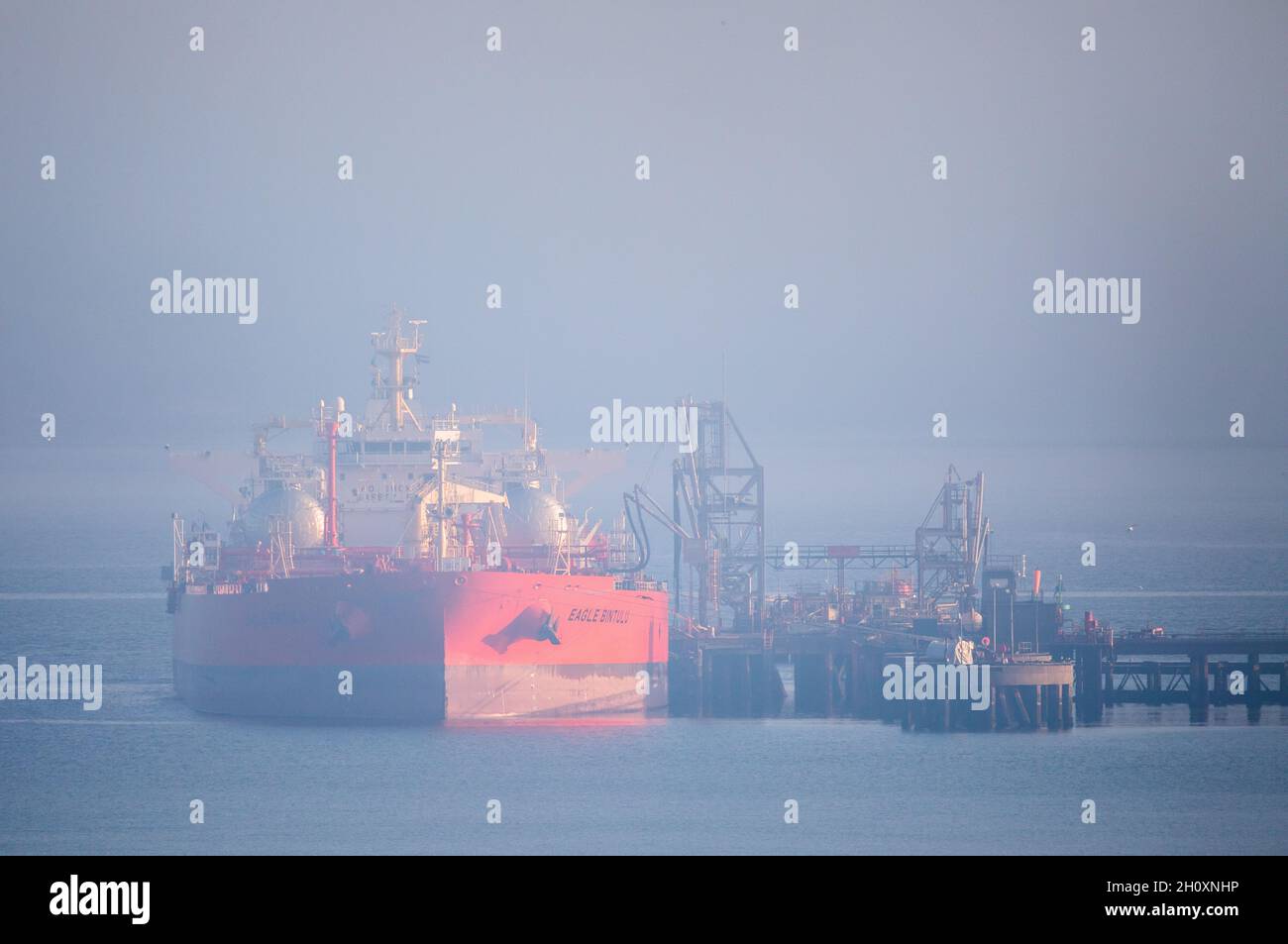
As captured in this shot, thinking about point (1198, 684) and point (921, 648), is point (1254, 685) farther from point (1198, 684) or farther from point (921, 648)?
point (921, 648)

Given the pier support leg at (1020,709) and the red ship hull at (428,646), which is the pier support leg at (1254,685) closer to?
the pier support leg at (1020,709)

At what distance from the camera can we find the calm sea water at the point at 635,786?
1700 inches

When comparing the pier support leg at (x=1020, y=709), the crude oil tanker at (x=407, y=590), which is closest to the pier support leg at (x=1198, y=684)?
the pier support leg at (x=1020, y=709)

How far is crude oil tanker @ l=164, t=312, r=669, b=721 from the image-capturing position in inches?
2076

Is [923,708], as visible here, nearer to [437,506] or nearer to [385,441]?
[437,506]

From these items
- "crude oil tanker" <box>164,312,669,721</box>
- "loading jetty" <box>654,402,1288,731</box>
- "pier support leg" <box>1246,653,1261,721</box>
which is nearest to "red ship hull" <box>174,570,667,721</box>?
"crude oil tanker" <box>164,312,669,721</box>

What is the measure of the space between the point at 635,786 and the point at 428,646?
740cm

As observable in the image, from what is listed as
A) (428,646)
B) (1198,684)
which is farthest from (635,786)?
(1198,684)

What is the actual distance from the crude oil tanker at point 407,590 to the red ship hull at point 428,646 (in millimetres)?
49

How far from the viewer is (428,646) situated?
52.5 meters

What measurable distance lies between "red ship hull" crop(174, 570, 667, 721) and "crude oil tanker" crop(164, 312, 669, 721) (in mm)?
49

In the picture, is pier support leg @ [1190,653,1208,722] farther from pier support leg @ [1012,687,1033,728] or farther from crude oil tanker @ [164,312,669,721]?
crude oil tanker @ [164,312,669,721]

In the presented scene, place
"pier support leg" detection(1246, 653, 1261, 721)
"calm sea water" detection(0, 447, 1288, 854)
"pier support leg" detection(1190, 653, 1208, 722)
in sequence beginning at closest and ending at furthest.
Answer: "calm sea water" detection(0, 447, 1288, 854)
"pier support leg" detection(1190, 653, 1208, 722)
"pier support leg" detection(1246, 653, 1261, 721)

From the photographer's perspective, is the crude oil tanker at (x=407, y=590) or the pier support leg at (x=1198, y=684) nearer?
→ the crude oil tanker at (x=407, y=590)
